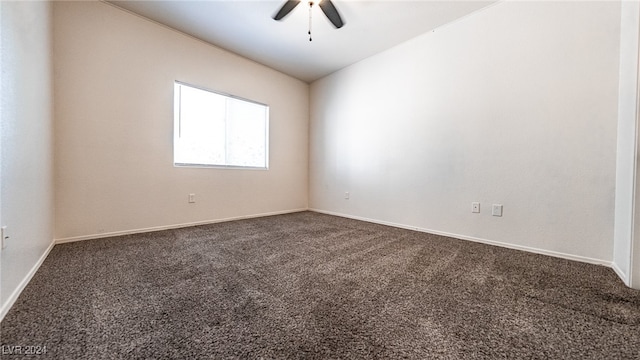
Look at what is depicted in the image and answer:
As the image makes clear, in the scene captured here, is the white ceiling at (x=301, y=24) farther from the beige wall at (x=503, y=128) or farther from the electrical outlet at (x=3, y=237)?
the electrical outlet at (x=3, y=237)

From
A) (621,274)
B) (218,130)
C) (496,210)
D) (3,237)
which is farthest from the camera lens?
(218,130)

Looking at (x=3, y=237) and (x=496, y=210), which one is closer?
(x=3, y=237)

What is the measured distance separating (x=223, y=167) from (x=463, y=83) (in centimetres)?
324

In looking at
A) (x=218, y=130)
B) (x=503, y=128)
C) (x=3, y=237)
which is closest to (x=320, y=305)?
(x=3, y=237)

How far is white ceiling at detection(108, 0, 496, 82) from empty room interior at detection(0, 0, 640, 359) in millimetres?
29

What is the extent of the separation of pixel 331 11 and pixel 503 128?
2.07 m

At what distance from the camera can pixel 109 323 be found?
1.01 m

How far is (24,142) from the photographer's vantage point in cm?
142

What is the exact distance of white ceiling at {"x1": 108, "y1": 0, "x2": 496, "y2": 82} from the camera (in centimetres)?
237

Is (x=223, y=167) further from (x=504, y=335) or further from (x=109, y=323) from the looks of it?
(x=504, y=335)

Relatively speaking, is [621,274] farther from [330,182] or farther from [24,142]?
[24,142]

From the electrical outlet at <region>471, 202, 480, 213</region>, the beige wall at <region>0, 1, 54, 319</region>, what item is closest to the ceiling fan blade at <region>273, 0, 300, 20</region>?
the beige wall at <region>0, 1, 54, 319</region>

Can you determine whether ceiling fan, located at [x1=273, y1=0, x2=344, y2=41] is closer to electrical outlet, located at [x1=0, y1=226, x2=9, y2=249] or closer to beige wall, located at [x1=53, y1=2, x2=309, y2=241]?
beige wall, located at [x1=53, y1=2, x2=309, y2=241]

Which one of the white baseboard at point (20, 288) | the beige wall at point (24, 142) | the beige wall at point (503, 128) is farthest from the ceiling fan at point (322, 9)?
the white baseboard at point (20, 288)
